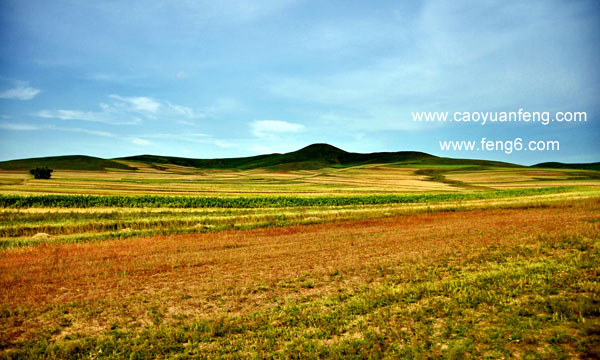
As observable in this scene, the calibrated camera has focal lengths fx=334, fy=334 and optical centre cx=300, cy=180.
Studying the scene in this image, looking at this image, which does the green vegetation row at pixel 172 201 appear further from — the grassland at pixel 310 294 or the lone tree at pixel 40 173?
the lone tree at pixel 40 173

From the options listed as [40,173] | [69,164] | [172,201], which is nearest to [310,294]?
[172,201]

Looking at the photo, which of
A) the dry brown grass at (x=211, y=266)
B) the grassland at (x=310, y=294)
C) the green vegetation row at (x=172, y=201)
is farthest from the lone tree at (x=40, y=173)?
the dry brown grass at (x=211, y=266)

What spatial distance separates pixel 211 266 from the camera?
16656mm


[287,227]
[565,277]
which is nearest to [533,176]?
[287,227]

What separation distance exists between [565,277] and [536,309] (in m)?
3.56

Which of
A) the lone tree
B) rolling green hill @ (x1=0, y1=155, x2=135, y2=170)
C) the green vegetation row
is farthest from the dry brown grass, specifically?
rolling green hill @ (x1=0, y1=155, x2=135, y2=170)

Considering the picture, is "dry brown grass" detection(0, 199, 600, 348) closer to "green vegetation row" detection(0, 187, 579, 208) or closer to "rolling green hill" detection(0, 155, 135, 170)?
"green vegetation row" detection(0, 187, 579, 208)

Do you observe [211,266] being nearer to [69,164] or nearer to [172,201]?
[172,201]

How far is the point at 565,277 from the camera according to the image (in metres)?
12.0

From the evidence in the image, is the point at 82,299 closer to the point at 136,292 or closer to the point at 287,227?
the point at 136,292

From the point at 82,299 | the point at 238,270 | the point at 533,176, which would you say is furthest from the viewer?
the point at 533,176

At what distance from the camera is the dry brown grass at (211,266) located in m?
11.5

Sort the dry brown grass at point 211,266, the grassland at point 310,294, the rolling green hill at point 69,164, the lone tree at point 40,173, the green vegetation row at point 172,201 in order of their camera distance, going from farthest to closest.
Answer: the rolling green hill at point 69,164 → the lone tree at point 40,173 → the green vegetation row at point 172,201 → the dry brown grass at point 211,266 → the grassland at point 310,294

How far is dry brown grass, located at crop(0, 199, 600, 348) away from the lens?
1153cm
